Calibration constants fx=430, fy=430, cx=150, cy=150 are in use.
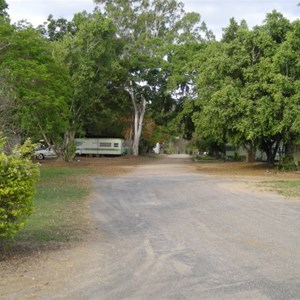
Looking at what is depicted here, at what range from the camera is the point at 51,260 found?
6422 millimetres

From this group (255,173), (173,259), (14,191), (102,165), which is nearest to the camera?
(14,191)

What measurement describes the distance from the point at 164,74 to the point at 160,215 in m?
37.5

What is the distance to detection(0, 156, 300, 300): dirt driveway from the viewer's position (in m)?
5.08

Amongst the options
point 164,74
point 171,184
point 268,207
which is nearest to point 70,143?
point 164,74

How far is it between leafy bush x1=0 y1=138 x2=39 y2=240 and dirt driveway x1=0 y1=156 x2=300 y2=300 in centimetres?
59

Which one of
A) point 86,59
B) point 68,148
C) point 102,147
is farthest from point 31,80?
point 102,147

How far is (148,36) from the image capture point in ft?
158

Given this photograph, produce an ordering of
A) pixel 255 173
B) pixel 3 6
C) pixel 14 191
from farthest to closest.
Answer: pixel 3 6 < pixel 255 173 < pixel 14 191

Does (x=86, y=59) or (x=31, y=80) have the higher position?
(x=86, y=59)

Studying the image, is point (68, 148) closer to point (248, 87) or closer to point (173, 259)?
point (248, 87)

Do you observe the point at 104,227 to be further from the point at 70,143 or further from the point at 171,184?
the point at 70,143

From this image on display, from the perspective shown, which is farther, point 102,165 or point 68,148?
point 68,148

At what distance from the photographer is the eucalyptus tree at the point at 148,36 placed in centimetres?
4584

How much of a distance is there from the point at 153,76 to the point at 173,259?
4202 cm
